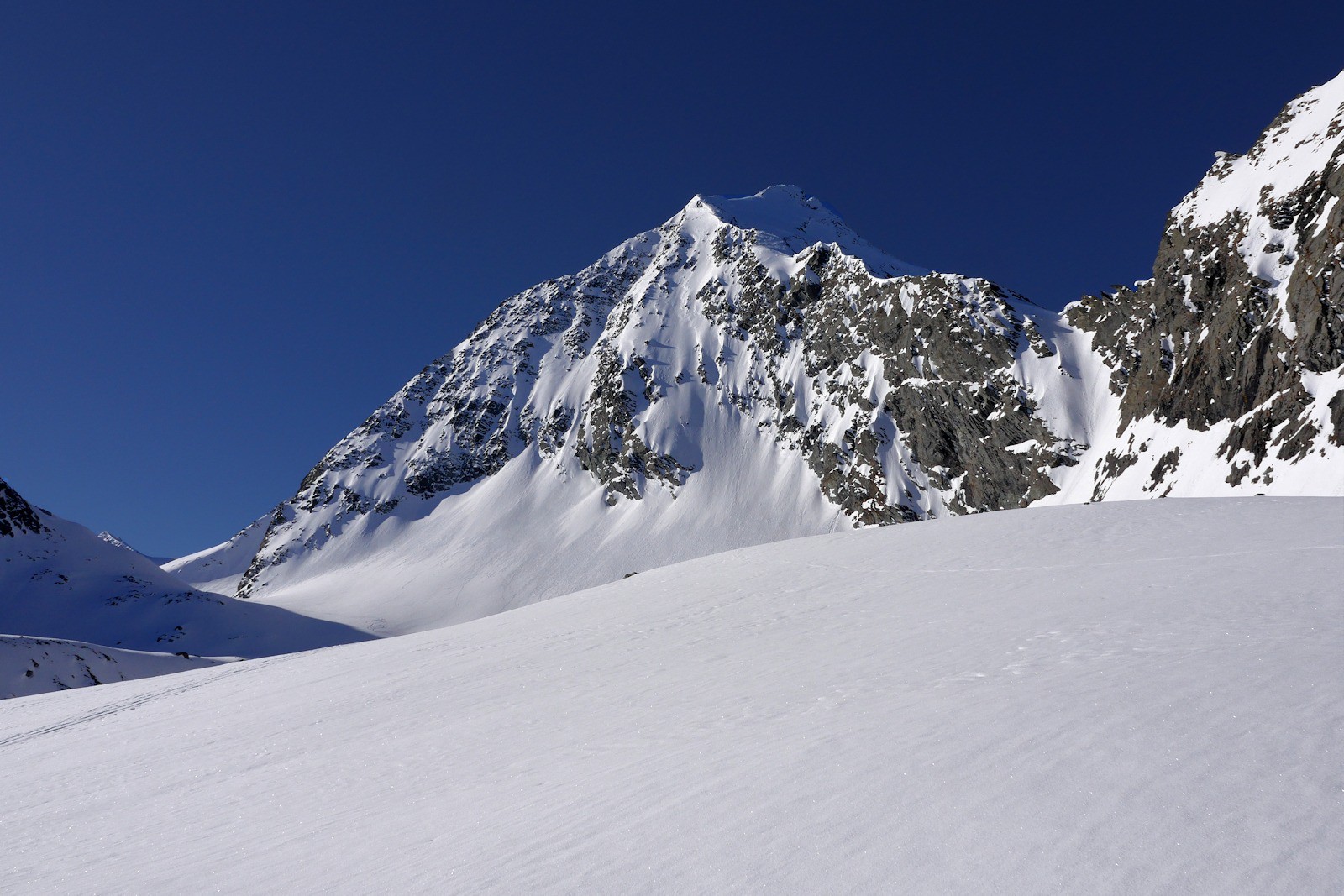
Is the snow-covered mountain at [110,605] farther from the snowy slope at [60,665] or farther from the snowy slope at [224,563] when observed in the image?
the snowy slope at [224,563]

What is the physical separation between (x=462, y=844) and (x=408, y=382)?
178449mm

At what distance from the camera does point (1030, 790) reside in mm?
4699

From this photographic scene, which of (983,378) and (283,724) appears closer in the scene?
(283,724)

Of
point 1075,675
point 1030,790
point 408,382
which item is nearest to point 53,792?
point 1030,790

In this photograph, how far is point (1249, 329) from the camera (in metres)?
61.6

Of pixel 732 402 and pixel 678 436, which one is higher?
pixel 732 402

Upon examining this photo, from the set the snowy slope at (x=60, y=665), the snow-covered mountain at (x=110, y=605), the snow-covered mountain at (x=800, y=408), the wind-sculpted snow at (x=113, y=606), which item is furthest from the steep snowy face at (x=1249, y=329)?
the wind-sculpted snow at (x=113, y=606)

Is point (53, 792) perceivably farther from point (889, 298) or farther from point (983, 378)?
point (889, 298)

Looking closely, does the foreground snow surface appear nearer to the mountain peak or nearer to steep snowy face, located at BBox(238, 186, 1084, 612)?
steep snowy face, located at BBox(238, 186, 1084, 612)

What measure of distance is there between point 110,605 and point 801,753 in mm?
86371

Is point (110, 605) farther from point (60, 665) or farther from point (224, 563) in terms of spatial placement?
point (224, 563)

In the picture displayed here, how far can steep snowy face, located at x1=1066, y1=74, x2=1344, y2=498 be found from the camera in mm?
52969

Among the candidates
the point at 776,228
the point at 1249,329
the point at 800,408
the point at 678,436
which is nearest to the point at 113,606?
the point at 678,436

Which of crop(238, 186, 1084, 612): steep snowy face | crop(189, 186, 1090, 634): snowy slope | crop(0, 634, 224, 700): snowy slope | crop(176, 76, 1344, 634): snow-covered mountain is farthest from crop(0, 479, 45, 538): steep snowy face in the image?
crop(238, 186, 1084, 612): steep snowy face
